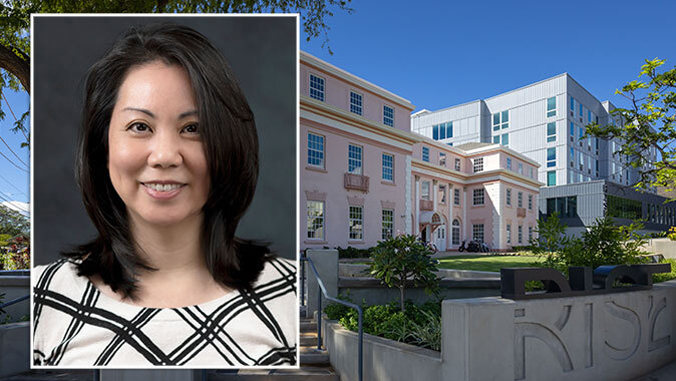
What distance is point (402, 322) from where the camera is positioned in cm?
543

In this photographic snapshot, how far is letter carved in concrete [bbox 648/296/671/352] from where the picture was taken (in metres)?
5.48

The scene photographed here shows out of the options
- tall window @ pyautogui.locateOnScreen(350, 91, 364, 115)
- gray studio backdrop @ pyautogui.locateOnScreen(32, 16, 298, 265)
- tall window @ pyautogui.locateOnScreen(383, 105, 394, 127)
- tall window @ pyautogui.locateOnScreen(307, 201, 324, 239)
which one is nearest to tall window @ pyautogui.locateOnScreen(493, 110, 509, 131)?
tall window @ pyautogui.locateOnScreen(383, 105, 394, 127)

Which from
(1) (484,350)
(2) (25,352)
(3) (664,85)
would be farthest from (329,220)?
(1) (484,350)

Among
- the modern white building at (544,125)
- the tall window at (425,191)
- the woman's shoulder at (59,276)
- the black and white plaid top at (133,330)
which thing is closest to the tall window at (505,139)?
the modern white building at (544,125)

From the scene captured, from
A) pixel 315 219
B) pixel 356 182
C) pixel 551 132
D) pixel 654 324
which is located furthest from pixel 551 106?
pixel 654 324

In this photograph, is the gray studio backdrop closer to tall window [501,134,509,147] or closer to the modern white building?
the modern white building

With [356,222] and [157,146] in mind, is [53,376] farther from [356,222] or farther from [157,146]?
[356,222]

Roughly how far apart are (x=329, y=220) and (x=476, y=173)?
21.2 meters

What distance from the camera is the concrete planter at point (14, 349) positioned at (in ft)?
18.3

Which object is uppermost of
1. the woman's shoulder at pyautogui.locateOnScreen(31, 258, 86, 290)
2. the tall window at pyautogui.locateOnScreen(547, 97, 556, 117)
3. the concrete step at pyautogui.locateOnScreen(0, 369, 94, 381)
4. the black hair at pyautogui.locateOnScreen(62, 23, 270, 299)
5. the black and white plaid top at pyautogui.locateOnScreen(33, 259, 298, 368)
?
the tall window at pyautogui.locateOnScreen(547, 97, 556, 117)

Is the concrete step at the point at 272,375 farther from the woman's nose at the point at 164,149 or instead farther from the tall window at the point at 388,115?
the tall window at the point at 388,115

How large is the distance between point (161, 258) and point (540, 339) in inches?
144

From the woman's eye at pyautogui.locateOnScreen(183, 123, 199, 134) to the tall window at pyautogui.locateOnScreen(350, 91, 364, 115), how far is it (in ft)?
68.7

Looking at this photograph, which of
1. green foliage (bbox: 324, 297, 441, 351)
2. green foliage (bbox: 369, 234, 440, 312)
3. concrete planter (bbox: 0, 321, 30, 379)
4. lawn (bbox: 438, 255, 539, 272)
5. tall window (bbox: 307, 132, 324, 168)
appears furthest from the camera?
tall window (bbox: 307, 132, 324, 168)
